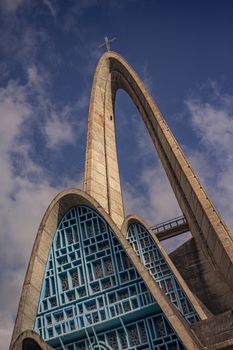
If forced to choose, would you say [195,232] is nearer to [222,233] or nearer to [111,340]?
[222,233]

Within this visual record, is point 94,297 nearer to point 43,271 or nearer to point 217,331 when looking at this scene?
point 43,271

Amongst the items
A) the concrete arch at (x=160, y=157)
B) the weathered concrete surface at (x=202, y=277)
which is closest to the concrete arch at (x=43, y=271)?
the concrete arch at (x=160, y=157)

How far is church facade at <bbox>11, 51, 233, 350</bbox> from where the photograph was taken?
47.5ft

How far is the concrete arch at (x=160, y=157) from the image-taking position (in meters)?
16.5

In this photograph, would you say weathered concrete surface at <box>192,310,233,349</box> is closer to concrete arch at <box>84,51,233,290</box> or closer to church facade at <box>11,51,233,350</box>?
church facade at <box>11,51,233,350</box>

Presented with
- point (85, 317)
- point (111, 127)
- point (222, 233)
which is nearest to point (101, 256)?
point (85, 317)

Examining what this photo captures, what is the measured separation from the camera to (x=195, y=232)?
19.7 metres

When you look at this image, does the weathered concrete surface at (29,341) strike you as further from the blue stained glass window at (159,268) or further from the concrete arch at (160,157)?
the concrete arch at (160,157)

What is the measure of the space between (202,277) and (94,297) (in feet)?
19.8

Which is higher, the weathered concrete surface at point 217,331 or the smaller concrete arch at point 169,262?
the smaller concrete arch at point 169,262

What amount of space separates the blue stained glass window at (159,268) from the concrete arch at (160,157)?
1.52 metres

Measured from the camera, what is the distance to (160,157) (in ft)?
71.5

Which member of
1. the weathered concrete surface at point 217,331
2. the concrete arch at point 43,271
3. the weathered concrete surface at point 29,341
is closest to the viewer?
the weathered concrete surface at point 217,331

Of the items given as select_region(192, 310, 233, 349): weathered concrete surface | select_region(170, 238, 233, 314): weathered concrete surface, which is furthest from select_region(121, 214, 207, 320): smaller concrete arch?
select_region(170, 238, 233, 314): weathered concrete surface
